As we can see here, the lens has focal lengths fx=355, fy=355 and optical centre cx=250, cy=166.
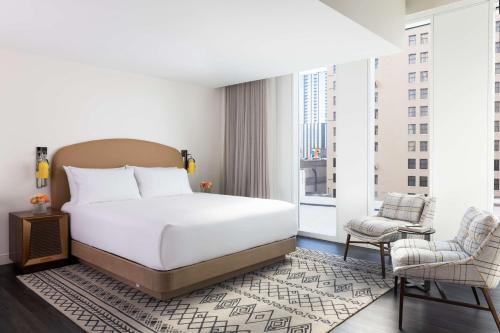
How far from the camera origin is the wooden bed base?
2648mm

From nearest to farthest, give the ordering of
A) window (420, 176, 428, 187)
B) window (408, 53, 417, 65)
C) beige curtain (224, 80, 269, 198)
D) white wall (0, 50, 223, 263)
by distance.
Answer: white wall (0, 50, 223, 263) < window (420, 176, 428, 187) < window (408, 53, 417, 65) < beige curtain (224, 80, 269, 198)

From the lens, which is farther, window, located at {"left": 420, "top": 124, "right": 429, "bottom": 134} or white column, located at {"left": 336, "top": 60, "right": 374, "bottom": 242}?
white column, located at {"left": 336, "top": 60, "right": 374, "bottom": 242}

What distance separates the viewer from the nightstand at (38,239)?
134 inches

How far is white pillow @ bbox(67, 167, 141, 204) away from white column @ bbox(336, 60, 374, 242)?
8.59ft

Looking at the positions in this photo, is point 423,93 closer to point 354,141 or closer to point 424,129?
point 424,129

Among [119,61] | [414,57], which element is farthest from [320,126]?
[119,61]

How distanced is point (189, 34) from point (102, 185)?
1.93 meters

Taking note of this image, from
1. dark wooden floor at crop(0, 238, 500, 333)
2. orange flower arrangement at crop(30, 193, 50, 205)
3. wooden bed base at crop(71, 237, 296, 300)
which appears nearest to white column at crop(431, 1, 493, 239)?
dark wooden floor at crop(0, 238, 500, 333)

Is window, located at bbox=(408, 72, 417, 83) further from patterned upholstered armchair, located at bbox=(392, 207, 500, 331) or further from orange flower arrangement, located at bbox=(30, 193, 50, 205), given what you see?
orange flower arrangement, located at bbox=(30, 193, 50, 205)

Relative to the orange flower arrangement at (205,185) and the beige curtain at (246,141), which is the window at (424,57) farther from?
the orange flower arrangement at (205,185)

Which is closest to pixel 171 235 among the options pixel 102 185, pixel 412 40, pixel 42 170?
pixel 102 185

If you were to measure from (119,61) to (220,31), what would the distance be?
1.63 m

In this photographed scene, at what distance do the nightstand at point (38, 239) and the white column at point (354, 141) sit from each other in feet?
10.8

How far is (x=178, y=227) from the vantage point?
2693 mm
